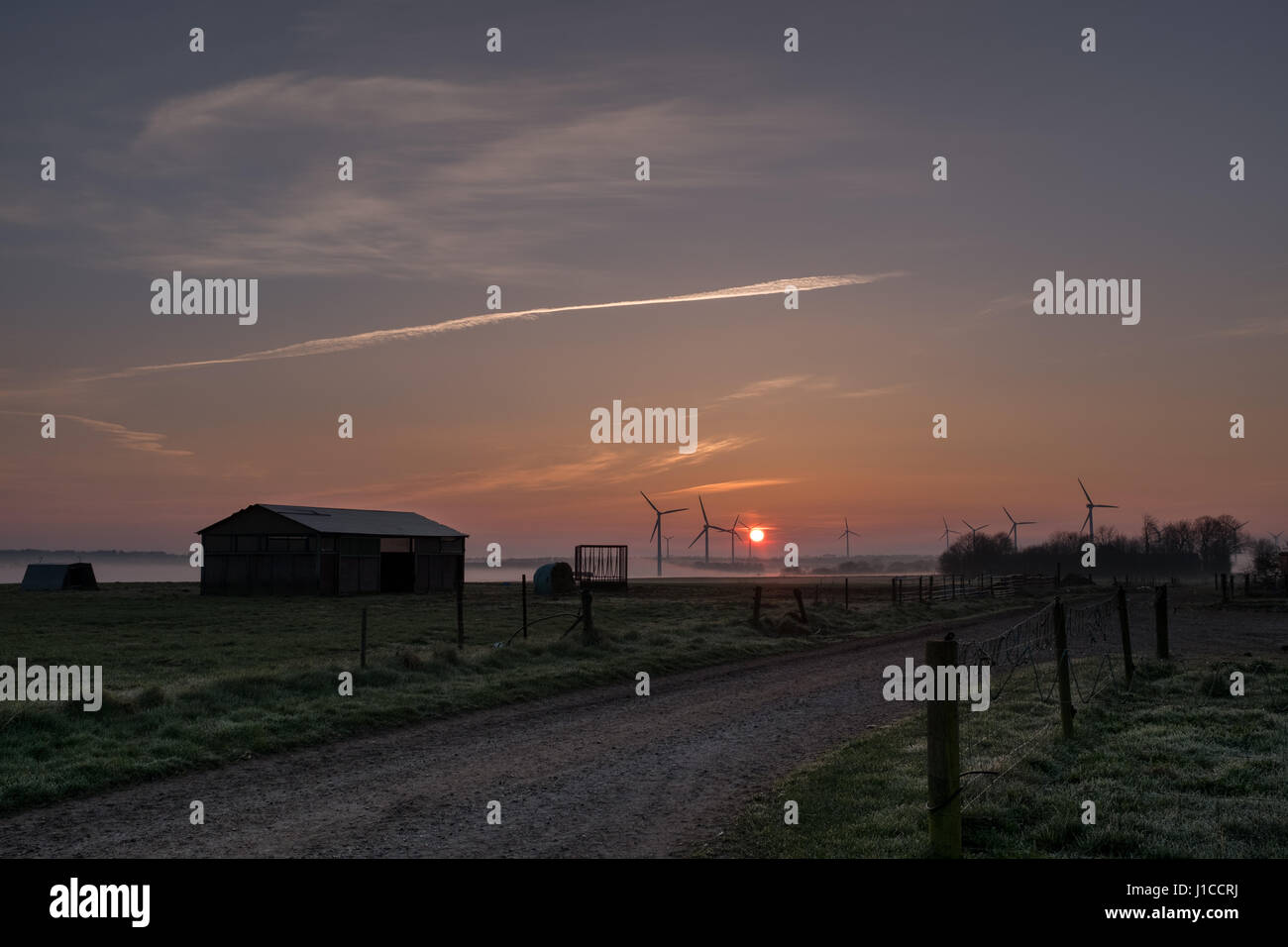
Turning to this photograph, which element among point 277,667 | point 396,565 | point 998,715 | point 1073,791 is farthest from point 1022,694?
point 396,565

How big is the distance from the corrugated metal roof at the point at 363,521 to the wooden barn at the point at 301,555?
128 millimetres

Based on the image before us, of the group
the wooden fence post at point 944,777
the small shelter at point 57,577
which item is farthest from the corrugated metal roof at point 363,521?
the wooden fence post at point 944,777

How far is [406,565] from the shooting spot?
Result: 7362 cm

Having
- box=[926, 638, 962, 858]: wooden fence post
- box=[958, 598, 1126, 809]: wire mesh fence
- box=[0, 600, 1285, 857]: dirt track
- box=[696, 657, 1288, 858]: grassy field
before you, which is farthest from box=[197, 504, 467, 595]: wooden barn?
box=[926, 638, 962, 858]: wooden fence post

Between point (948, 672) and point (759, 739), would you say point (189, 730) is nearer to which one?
point (759, 739)

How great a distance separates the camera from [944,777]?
344 inches

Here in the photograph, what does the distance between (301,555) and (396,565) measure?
838 cm

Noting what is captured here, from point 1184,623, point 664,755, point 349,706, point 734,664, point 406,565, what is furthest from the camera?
point 406,565

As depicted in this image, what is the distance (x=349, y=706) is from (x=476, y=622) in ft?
83.5

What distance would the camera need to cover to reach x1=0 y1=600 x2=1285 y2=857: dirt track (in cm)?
983

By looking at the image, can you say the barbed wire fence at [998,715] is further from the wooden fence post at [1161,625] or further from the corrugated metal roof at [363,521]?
the corrugated metal roof at [363,521]

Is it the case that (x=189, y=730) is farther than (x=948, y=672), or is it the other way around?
(x=189, y=730)

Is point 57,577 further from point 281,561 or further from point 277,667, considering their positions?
point 277,667
